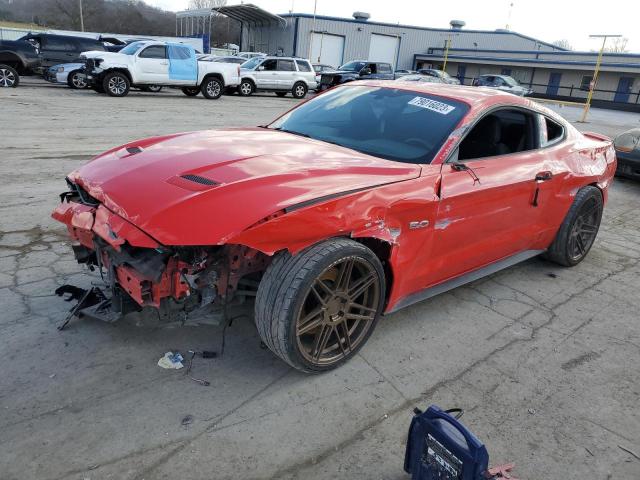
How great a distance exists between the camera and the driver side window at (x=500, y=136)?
3.47m

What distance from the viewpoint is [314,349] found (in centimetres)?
275

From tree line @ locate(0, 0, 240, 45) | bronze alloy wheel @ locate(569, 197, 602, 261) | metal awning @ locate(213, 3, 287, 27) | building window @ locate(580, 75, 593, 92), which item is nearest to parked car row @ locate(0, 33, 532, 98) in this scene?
bronze alloy wheel @ locate(569, 197, 602, 261)

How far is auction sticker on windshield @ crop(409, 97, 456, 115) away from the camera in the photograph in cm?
346

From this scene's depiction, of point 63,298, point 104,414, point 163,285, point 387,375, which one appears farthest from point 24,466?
point 387,375

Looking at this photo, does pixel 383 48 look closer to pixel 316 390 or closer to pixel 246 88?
pixel 246 88

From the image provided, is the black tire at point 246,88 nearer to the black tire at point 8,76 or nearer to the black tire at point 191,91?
the black tire at point 191,91

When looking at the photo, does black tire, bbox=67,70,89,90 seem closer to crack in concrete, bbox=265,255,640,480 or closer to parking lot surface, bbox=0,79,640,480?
parking lot surface, bbox=0,79,640,480

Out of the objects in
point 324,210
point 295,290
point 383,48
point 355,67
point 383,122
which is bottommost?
point 295,290

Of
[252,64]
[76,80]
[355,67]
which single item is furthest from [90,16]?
[76,80]

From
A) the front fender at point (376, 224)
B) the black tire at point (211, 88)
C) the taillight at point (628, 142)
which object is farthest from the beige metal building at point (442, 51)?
the front fender at point (376, 224)

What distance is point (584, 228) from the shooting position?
15.6ft

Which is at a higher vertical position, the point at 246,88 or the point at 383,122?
the point at 383,122

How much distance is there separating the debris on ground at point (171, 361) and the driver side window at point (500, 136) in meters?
2.16

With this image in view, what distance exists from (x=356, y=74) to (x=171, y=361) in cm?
2306
